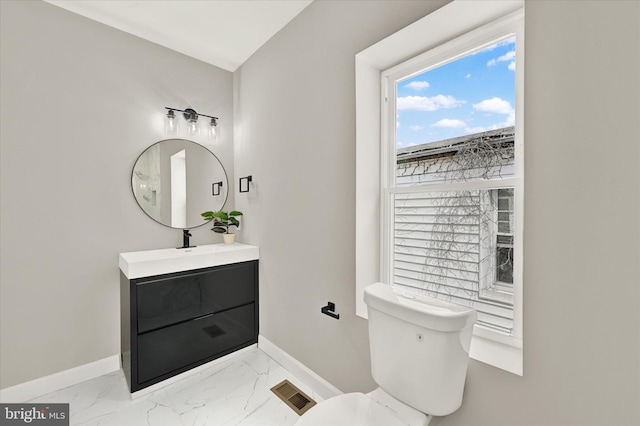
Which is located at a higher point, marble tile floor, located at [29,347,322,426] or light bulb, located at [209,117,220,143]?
light bulb, located at [209,117,220,143]

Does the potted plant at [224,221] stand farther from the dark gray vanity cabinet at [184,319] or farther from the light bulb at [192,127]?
the light bulb at [192,127]

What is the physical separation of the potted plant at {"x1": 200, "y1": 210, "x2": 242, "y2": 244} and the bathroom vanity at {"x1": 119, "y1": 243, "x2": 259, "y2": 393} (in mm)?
256

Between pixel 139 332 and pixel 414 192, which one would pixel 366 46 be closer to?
pixel 414 192

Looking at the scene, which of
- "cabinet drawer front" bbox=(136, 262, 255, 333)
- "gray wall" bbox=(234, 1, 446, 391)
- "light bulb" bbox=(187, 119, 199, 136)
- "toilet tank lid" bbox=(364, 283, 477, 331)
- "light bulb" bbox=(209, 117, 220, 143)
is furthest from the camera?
"light bulb" bbox=(209, 117, 220, 143)

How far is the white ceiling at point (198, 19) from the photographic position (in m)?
1.87

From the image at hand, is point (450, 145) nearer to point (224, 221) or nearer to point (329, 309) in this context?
point (329, 309)

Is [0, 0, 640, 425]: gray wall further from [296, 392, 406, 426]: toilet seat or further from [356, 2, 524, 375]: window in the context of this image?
[296, 392, 406, 426]: toilet seat

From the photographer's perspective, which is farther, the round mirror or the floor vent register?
the round mirror

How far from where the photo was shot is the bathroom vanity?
1.80 metres

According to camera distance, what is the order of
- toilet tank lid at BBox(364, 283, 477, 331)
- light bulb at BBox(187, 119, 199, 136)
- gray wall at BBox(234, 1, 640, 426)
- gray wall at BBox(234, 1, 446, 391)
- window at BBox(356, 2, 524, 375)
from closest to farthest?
1. gray wall at BBox(234, 1, 640, 426)
2. toilet tank lid at BBox(364, 283, 477, 331)
3. window at BBox(356, 2, 524, 375)
4. gray wall at BBox(234, 1, 446, 391)
5. light bulb at BBox(187, 119, 199, 136)

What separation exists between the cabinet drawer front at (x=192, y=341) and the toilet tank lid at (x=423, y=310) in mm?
1436

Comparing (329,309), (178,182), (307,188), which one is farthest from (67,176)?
(329,309)

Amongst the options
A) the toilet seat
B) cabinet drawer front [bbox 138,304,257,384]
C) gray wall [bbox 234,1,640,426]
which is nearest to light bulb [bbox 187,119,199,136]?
cabinet drawer front [bbox 138,304,257,384]

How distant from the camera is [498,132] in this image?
3.97 feet
